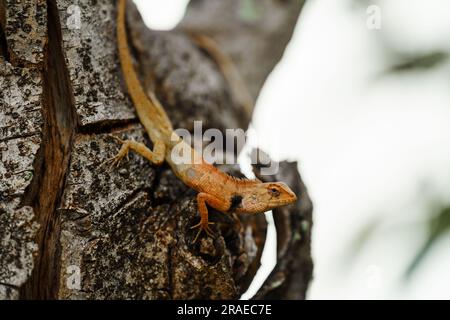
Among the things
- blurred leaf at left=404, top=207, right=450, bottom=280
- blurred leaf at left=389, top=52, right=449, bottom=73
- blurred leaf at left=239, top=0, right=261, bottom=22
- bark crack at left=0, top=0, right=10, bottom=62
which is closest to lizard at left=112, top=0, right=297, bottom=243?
bark crack at left=0, top=0, right=10, bottom=62

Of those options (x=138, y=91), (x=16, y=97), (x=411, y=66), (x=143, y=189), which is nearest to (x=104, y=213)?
(x=143, y=189)

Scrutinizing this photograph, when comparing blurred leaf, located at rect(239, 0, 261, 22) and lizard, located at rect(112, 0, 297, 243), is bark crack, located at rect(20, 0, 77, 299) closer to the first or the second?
lizard, located at rect(112, 0, 297, 243)

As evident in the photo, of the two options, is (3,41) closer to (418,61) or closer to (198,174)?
(198,174)


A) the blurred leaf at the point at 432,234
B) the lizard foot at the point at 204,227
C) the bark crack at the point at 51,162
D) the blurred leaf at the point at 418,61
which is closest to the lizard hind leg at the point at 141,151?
the bark crack at the point at 51,162

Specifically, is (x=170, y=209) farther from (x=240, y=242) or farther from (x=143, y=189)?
(x=240, y=242)

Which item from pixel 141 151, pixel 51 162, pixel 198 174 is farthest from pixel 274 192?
pixel 51 162
